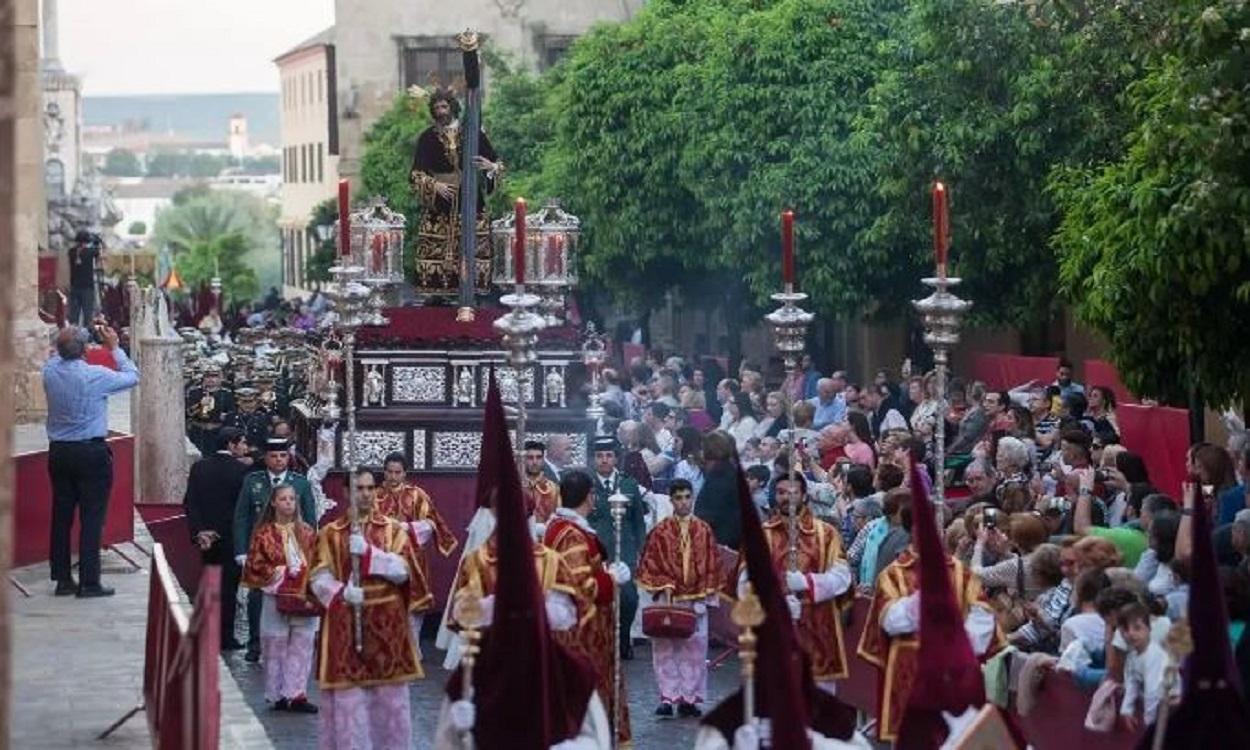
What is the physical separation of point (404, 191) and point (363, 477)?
47.2 metres

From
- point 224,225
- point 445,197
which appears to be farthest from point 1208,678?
point 224,225

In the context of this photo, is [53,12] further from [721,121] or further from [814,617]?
[814,617]

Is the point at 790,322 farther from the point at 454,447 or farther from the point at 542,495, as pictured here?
the point at 454,447

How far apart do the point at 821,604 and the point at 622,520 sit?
338 centimetres

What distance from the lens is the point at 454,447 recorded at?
78.3ft

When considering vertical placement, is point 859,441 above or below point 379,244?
below

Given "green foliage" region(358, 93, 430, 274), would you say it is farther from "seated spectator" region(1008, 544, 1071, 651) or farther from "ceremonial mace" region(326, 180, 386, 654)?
"seated spectator" region(1008, 544, 1071, 651)

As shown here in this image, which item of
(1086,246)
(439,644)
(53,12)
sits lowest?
(439,644)

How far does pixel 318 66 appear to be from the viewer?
10719 centimetres

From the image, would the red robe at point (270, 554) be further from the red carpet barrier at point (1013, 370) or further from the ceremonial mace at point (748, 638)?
the red carpet barrier at point (1013, 370)

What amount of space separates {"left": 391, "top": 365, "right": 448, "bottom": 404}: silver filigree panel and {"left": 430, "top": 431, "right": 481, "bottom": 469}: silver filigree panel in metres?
0.42

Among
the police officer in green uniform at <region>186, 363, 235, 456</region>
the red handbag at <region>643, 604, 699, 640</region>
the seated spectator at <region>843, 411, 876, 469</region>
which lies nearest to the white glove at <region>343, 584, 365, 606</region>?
the red handbag at <region>643, 604, 699, 640</region>

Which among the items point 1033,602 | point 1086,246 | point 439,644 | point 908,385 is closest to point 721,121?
point 908,385

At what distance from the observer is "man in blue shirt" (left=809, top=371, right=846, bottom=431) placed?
2705cm
